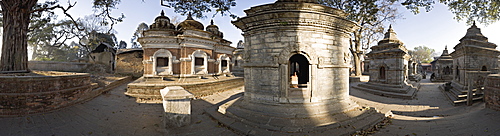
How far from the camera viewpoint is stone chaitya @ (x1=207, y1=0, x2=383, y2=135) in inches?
215

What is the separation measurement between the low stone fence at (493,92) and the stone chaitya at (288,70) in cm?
364

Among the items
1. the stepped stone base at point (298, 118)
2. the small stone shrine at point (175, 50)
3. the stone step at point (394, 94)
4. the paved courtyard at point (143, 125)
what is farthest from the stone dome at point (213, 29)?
the stone step at point (394, 94)

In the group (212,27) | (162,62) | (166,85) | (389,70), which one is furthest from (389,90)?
(212,27)

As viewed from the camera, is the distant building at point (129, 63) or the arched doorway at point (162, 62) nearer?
the arched doorway at point (162, 62)

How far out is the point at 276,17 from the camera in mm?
5617

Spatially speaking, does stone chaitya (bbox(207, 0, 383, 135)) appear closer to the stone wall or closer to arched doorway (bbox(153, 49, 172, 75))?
the stone wall

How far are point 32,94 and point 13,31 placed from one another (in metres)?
4.91

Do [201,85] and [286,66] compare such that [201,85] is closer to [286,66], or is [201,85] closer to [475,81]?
[286,66]

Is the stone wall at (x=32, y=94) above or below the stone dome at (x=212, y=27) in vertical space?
below

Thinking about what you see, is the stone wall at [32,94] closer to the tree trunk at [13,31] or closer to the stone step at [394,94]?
the tree trunk at [13,31]

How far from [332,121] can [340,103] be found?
131cm

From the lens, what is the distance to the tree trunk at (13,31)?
25.7ft

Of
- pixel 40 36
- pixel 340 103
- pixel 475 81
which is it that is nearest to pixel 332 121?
pixel 340 103

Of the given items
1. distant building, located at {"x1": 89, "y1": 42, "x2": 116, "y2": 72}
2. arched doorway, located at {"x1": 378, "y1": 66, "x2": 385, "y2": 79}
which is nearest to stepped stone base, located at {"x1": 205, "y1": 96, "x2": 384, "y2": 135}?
arched doorway, located at {"x1": 378, "y1": 66, "x2": 385, "y2": 79}
